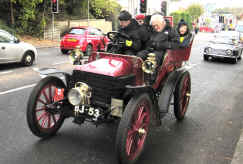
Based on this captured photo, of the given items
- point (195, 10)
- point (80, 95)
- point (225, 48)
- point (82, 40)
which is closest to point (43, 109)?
point (80, 95)

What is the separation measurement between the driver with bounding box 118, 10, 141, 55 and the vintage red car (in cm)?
57

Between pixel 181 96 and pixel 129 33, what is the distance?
1631 millimetres

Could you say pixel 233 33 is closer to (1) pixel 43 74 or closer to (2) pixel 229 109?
(2) pixel 229 109

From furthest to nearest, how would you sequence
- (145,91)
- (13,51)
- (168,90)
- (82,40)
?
(82,40) → (13,51) → (168,90) → (145,91)

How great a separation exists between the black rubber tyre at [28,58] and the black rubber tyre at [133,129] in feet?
27.6

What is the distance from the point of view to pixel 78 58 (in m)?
4.73

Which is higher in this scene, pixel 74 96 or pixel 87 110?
pixel 74 96

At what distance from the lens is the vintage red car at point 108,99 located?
3613 mm

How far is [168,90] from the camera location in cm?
466

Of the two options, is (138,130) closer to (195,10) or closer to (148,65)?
(148,65)

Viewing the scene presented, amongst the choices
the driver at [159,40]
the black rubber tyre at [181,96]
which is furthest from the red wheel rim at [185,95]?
the driver at [159,40]

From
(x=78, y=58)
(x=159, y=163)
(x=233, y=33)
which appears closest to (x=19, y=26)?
(x=233, y=33)

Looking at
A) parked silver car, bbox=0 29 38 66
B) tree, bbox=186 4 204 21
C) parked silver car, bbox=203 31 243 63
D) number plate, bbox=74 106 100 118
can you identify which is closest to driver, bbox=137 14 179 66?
number plate, bbox=74 106 100 118

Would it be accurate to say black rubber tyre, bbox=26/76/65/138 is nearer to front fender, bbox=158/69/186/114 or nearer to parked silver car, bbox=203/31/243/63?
front fender, bbox=158/69/186/114
